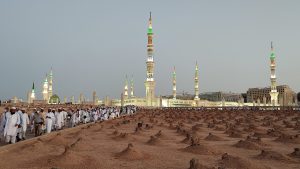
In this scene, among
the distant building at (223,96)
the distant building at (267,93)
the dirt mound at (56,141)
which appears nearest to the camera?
the dirt mound at (56,141)

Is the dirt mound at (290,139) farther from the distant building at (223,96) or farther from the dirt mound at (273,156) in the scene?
the distant building at (223,96)

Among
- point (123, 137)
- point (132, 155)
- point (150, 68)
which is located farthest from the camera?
point (150, 68)

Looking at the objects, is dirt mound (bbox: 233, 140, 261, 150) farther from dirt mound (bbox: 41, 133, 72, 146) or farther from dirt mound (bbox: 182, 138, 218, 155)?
dirt mound (bbox: 41, 133, 72, 146)

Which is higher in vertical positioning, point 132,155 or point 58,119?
point 58,119

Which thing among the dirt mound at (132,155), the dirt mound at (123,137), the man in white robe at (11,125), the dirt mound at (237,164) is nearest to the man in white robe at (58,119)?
the dirt mound at (123,137)

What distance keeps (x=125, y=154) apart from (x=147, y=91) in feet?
194

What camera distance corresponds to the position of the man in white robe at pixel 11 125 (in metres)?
11.4

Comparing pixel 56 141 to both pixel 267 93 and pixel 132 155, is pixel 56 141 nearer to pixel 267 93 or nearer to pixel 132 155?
pixel 132 155

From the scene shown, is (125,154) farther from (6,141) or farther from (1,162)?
(6,141)

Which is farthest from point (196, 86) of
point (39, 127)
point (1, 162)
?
point (1, 162)

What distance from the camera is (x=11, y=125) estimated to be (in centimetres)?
1141

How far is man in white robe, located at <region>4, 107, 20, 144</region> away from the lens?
11.4 metres

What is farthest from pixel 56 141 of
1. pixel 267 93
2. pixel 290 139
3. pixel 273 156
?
pixel 267 93

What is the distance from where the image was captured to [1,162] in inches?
329
